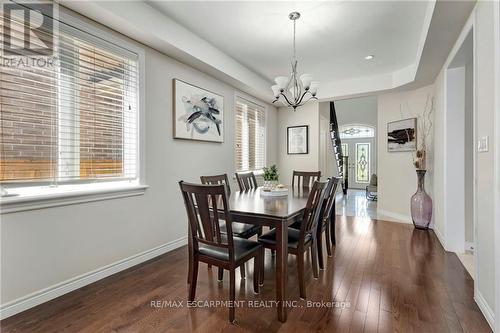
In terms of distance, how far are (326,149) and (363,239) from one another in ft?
9.25

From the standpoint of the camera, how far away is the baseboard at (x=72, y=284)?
5.89 feet

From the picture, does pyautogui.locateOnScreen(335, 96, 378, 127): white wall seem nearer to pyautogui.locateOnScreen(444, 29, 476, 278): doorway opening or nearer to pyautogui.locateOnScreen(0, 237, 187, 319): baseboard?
pyautogui.locateOnScreen(444, 29, 476, 278): doorway opening

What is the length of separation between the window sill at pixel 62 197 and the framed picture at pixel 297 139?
12.4ft

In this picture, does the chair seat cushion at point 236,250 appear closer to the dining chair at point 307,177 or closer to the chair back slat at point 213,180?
the chair back slat at point 213,180

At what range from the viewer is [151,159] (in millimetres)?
2877

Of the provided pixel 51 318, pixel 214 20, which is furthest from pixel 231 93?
pixel 51 318

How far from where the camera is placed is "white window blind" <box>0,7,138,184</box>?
1835 millimetres

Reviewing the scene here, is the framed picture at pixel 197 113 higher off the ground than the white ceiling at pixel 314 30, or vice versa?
the white ceiling at pixel 314 30

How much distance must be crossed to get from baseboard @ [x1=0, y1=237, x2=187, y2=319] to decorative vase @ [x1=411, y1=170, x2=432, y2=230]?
3.82m

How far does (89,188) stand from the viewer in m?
2.30

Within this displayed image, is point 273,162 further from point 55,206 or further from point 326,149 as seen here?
point 55,206

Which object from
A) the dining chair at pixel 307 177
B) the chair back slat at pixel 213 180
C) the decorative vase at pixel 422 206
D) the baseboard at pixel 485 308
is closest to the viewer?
the baseboard at pixel 485 308

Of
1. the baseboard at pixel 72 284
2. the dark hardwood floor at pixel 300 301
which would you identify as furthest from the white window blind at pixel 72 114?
the dark hardwood floor at pixel 300 301

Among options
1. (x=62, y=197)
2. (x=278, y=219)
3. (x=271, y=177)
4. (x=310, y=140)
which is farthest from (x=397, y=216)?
(x=62, y=197)
